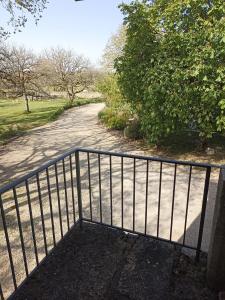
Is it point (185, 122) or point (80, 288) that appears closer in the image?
point (80, 288)

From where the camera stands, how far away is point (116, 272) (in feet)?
8.73

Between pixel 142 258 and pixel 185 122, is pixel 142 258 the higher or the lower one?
the lower one

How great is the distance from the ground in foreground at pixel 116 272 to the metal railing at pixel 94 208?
0.18m

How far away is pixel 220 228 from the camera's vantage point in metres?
2.20

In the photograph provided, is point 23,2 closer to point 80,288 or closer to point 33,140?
point 33,140

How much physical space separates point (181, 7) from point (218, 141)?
4.37m

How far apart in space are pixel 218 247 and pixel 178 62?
530 centimetres

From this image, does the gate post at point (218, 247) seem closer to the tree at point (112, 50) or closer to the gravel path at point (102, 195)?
the gravel path at point (102, 195)

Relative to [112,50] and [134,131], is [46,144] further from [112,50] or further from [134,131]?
[112,50]

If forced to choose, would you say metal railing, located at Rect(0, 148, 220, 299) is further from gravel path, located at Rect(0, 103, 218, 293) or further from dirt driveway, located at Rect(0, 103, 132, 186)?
dirt driveway, located at Rect(0, 103, 132, 186)

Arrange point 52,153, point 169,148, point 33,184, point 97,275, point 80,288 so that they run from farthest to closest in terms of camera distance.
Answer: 1. point 52,153
2. point 169,148
3. point 33,184
4. point 97,275
5. point 80,288

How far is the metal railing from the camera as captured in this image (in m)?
2.98

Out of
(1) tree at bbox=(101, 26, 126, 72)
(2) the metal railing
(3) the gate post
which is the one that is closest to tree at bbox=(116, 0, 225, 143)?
(2) the metal railing

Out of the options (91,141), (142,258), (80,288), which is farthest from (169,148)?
(80,288)
